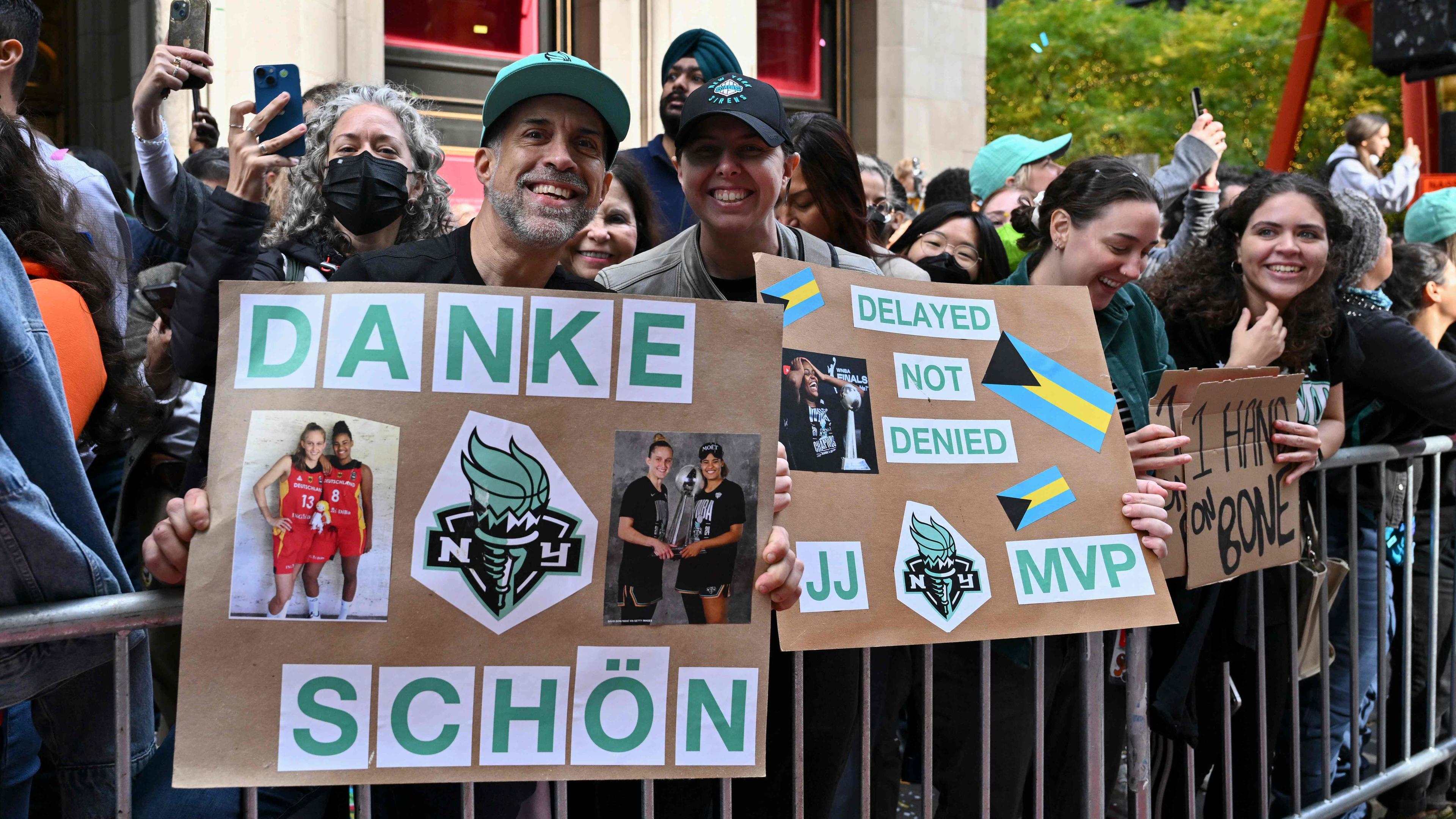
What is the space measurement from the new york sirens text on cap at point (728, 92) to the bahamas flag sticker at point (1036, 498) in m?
1.17

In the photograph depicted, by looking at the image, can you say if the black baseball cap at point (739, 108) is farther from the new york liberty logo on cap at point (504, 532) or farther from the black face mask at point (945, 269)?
the black face mask at point (945, 269)

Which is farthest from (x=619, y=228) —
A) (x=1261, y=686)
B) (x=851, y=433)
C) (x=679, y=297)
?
(x=1261, y=686)

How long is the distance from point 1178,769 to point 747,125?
7.73 ft

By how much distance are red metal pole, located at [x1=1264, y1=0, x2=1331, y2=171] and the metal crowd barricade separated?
56.7 feet

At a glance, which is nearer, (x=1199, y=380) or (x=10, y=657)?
(x=10, y=657)

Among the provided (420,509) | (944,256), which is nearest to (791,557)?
(420,509)

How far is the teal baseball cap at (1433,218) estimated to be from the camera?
572 cm

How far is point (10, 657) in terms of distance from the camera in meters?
1.91

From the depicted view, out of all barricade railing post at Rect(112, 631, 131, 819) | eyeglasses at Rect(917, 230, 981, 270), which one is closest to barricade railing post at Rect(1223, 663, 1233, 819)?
eyeglasses at Rect(917, 230, 981, 270)

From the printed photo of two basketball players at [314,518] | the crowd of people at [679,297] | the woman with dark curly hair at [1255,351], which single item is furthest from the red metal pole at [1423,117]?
the printed photo of two basketball players at [314,518]

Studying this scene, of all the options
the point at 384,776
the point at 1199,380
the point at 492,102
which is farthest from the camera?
the point at 1199,380

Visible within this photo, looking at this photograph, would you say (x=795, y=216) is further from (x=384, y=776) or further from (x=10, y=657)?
(x=10, y=657)

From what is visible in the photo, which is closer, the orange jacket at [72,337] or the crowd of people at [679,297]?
the crowd of people at [679,297]

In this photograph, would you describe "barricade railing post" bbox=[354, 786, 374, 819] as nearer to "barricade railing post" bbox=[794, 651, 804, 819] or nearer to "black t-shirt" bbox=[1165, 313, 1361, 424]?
"barricade railing post" bbox=[794, 651, 804, 819]
